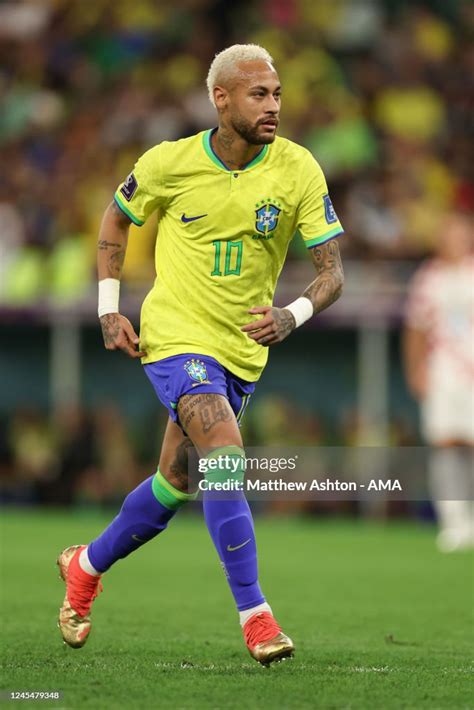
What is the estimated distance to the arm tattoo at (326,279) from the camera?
607 centimetres

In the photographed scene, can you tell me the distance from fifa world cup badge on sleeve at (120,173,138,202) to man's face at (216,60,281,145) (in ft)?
1.67

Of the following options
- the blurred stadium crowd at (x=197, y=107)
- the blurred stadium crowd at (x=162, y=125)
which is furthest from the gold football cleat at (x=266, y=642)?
the blurred stadium crowd at (x=197, y=107)

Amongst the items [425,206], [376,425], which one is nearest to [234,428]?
[376,425]

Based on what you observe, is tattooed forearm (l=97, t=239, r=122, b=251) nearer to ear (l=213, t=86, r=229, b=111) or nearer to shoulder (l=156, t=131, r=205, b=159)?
shoulder (l=156, t=131, r=205, b=159)

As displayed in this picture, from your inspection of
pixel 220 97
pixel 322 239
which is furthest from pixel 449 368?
pixel 220 97

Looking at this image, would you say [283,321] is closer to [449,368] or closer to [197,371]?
[197,371]

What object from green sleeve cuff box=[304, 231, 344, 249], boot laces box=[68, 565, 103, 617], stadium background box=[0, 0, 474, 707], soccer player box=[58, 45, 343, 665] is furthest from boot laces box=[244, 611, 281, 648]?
stadium background box=[0, 0, 474, 707]

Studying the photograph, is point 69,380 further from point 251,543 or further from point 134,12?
point 251,543

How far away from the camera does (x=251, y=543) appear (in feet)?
19.1

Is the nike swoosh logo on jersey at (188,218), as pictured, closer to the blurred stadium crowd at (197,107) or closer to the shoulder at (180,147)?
the shoulder at (180,147)

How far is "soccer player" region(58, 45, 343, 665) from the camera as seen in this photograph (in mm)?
6086

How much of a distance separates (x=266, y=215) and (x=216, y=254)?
0.26 metres

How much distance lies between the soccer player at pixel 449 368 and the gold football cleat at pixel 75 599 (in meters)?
6.64

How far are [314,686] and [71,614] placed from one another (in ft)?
4.90
